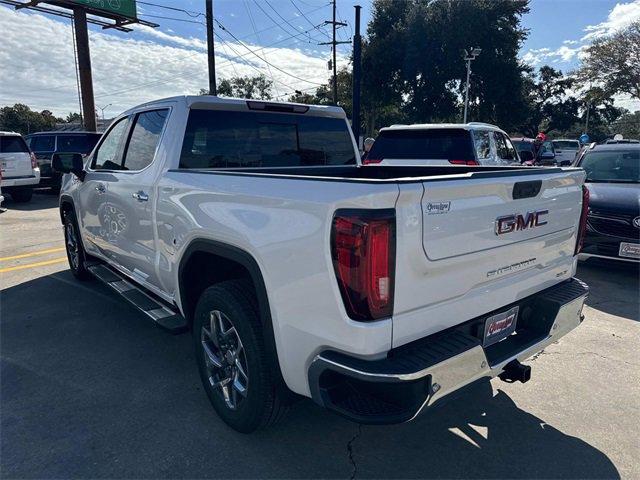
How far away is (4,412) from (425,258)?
2.82 m

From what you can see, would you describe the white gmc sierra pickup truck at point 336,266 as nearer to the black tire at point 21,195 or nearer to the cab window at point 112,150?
the cab window at point 112,150

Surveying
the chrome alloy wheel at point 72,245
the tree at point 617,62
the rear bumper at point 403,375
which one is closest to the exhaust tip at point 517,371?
the rear bumper at point 403,375

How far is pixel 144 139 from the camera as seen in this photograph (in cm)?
383

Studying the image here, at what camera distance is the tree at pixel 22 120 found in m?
72.8

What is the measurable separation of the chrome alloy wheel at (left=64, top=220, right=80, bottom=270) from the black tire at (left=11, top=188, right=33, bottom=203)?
858cm

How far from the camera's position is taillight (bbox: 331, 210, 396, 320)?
1.88 meters

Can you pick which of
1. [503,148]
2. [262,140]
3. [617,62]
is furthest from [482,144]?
[617,62]

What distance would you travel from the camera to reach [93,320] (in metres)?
4.54

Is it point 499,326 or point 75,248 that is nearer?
point 499,326

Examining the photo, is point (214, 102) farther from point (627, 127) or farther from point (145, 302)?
point (627, 127)

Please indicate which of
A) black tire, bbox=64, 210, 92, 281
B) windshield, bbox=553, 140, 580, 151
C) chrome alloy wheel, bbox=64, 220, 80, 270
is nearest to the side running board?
black tire, bbox=64, 210, 92, 281

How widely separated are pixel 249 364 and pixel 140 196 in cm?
178

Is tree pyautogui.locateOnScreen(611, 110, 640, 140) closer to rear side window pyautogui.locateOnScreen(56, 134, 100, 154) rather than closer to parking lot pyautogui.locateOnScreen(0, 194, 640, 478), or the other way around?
rear side window pyautogui.locateOnScreen(56, 134, 100, 154)

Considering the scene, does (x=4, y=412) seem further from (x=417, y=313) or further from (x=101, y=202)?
(x=417, y=313)
